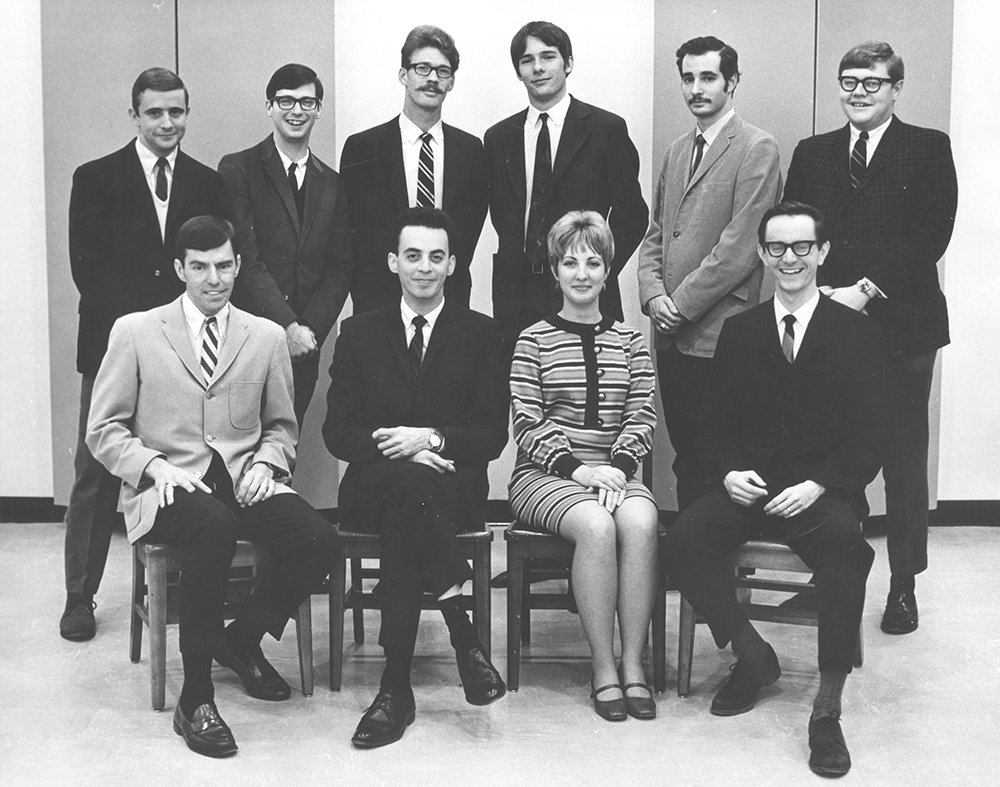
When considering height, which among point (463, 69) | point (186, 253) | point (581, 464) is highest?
point (463, 69)

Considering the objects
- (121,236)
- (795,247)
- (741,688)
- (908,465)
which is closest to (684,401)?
(908,465)

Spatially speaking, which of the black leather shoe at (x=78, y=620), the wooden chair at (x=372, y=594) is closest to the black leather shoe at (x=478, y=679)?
the wooden chair at (x=372, y=594)

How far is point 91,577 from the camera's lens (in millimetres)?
3762

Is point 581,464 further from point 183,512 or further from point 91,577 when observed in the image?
point 91,577

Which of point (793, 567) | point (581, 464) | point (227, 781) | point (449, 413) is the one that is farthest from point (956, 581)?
point (227, 781)

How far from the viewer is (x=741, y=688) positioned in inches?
123

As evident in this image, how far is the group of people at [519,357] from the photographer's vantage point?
3096 mm

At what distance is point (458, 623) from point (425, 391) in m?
0.69

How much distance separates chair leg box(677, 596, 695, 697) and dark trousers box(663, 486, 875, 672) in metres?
0.08

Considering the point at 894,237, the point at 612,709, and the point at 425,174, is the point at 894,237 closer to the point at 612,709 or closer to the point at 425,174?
the point at 425,174

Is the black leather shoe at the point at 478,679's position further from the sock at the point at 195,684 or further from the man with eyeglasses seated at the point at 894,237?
the man with eyeglasses seated at the point at 894,237

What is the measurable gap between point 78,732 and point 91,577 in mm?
918

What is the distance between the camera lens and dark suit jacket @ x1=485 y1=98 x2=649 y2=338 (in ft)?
12.7

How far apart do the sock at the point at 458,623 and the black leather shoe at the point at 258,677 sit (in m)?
0.51
